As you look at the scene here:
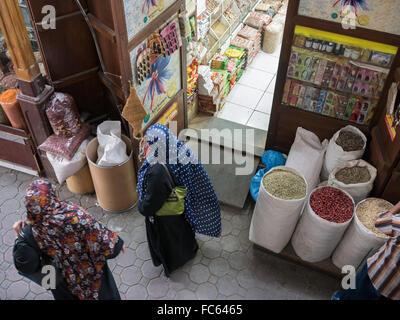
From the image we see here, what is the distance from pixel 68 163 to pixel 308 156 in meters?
2.49

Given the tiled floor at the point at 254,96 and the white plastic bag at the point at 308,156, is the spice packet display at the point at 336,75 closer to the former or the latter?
the white plastic bag at the point at 308,156

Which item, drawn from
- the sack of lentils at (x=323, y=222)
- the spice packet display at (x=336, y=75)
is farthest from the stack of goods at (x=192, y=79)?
the sack of lentils at (x=323, y=222)

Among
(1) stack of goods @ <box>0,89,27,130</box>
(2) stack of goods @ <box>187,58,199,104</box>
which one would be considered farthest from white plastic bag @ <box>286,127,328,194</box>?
(1) stack of goods @ <box>0,89,27,130</box>

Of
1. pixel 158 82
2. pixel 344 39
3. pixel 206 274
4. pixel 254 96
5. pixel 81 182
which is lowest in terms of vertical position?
pixel 206 274

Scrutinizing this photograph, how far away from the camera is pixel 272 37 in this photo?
7145mm

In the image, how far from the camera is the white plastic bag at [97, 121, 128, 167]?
4105 mm

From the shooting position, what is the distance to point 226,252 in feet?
13.9

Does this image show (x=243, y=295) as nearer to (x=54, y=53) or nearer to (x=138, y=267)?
(x=138, y=267)

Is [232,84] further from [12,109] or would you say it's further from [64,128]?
[12,109]

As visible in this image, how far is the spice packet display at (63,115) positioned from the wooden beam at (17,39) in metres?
0.30

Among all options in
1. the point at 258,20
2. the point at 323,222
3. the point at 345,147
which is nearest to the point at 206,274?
the point at 323,222

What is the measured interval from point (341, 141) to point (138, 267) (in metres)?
2.39

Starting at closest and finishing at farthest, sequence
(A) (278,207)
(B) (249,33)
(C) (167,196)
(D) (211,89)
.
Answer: (C) (167,196), (A) (278,207), (D) (211,89), (B) (249,33)

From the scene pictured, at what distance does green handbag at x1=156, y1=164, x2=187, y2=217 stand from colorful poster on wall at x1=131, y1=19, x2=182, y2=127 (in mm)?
1138
